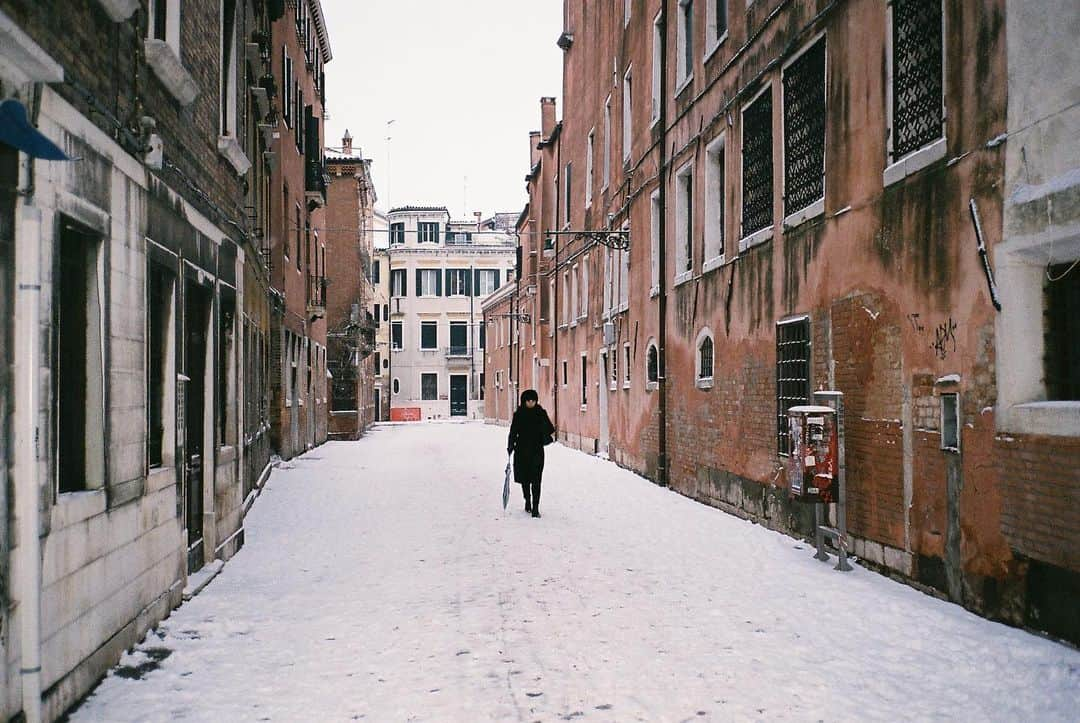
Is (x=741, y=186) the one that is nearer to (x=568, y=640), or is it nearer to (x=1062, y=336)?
(x=1062, y=336)

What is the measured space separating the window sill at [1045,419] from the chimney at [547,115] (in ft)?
105

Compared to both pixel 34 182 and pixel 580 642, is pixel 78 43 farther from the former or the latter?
pixel 580 642

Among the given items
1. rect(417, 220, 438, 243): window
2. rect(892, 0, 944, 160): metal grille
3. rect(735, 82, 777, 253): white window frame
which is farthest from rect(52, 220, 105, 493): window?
rect(417, 220, 438, 243): window

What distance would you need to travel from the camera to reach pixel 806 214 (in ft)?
35.5

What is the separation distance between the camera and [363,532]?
1184cm

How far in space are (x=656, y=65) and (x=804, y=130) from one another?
25.9 feet

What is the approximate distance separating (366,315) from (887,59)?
32675 mm

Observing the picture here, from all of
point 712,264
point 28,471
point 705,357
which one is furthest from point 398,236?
point 28,471

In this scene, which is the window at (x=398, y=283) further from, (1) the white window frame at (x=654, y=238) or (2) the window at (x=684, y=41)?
(2) the window at (x=684, y=41)

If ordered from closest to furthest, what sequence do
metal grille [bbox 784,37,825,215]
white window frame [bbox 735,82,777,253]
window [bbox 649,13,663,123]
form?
metal grille [bbox 784,37,825,215] → white window frame [bbox 735,82,777,253] → window [bbox 649,13,663,123]

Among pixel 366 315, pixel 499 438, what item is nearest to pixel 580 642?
pixel 499 438

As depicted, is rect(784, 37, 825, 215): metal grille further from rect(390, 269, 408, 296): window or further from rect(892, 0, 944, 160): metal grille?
rect(390, 269, 408, 296): window

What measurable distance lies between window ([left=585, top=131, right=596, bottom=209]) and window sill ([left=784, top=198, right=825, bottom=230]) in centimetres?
1567

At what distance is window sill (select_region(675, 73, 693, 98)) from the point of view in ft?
52.4
